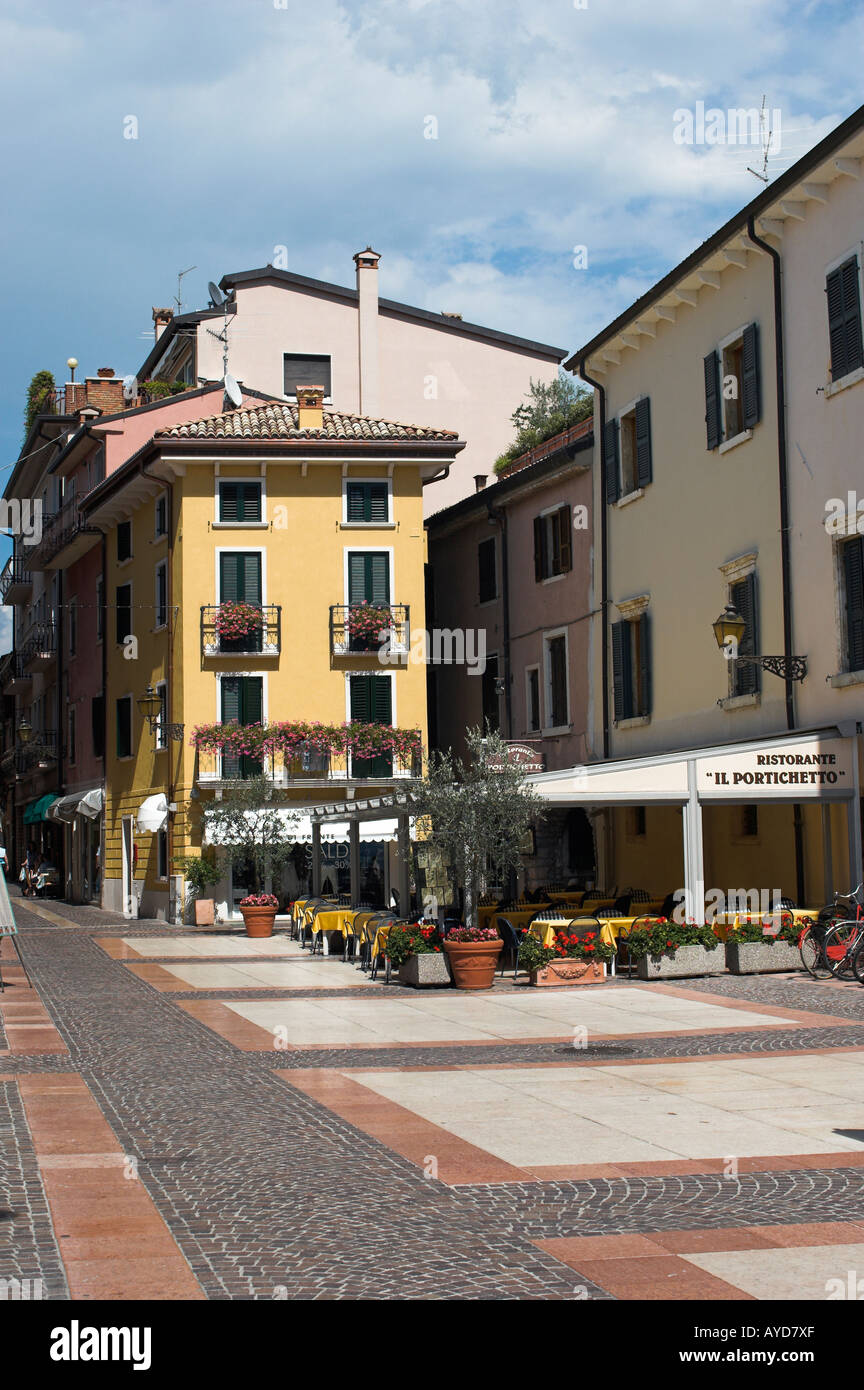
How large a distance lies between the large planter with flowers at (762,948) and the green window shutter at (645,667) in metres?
7.49

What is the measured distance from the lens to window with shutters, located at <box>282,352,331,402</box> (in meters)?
42.6

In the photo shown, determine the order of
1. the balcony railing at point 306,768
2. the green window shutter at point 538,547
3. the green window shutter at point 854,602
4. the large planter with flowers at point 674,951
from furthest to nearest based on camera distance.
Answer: the balcony railing at point 306,768 → the green window shutter at point 538,547 → the green window shutter at point 854,602 → the large planter with flowers at point 674,951

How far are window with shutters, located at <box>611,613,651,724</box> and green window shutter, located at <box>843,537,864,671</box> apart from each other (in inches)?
256

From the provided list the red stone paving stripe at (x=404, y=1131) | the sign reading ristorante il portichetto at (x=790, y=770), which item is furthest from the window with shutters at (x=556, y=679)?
the red stone paving stripe at (x=404, y=1131)

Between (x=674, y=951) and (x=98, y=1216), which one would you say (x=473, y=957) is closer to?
(x=674, y=951)

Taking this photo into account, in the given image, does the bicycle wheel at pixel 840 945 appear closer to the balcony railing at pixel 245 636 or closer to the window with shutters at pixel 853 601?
the window with shutters at pixel 853 601

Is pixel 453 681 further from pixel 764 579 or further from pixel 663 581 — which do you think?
pixel 764 579

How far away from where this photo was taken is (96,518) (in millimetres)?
41531

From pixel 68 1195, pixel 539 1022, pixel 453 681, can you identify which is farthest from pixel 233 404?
pixel 68 1195

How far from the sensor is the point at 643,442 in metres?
26.0

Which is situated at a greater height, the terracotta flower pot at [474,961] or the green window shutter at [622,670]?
the green window shutter at [622,670]

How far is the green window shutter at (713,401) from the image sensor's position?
23062 mm

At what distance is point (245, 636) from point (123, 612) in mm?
6292

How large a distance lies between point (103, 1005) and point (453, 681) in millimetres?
21316
